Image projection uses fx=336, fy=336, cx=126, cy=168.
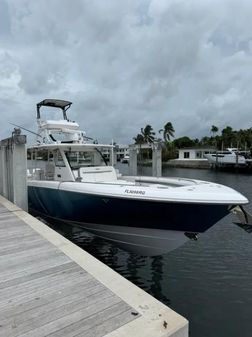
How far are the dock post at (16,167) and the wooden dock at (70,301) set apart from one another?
137 inches

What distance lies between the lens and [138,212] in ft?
22.4

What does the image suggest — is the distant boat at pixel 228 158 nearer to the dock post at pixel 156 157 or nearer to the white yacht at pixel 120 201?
the dock post at pixel 156 157

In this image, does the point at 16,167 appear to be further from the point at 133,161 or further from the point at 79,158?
the point at 133,161

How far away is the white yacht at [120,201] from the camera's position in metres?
6.40

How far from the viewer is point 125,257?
28.0 feet

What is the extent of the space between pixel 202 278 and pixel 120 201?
2.45 m

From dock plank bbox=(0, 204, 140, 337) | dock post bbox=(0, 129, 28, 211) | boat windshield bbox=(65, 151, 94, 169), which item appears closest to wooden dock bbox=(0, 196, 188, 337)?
dock plank bbox=(0, 204, 140, 337)

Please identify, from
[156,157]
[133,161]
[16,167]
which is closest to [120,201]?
[16,167]

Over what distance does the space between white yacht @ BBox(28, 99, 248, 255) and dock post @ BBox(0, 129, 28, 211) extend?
72cm

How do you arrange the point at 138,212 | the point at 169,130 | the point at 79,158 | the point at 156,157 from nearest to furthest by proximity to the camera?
the point at 138,212
the point at 79,158
the point at 156,157
the point at 169,130

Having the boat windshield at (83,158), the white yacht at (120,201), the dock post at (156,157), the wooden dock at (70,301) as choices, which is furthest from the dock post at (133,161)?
the wooden dock at (70,301)

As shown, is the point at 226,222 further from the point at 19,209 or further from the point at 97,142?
the point at 19,209

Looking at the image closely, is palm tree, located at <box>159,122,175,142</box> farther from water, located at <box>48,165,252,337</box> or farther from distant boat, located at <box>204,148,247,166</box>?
water, located at <box>48,165,252,337</box>

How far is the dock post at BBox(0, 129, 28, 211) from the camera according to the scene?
801 centimetres
